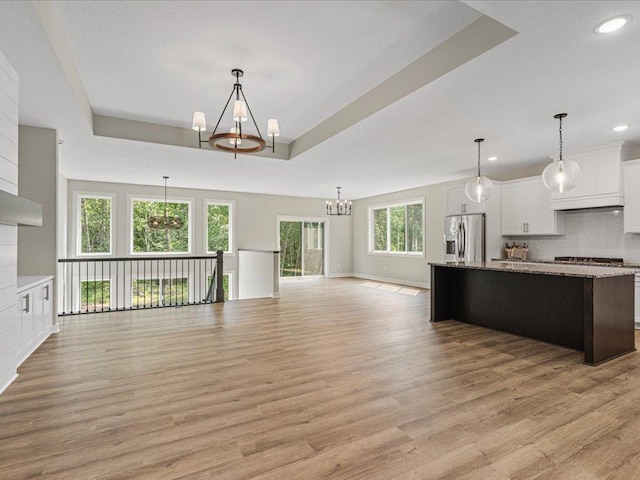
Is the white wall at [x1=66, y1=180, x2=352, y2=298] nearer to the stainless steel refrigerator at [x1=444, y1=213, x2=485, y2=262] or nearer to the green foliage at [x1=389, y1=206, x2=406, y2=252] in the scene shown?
the green foliage at [x1=389, y1=206, x2=406, y2=252]

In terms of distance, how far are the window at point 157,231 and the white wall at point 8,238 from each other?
6164mm

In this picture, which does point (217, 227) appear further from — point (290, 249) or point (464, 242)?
point (464, 242)

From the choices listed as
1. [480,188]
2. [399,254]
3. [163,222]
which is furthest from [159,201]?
[480,188]

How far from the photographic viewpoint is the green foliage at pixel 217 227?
9836mm

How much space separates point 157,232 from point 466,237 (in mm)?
7547

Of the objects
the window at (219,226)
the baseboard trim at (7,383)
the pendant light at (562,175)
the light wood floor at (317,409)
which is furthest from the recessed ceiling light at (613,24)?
the window at (219,226)

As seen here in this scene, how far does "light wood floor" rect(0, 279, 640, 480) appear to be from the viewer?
1.87 m

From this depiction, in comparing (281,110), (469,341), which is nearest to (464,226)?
(469,341)

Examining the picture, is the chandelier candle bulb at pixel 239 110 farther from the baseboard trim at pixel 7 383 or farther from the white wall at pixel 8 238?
the baseboard trim at pixel 7 383

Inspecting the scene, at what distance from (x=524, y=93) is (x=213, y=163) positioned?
4969mm

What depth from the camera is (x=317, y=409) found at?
8.16ft

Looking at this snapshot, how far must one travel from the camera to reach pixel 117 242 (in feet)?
28.4

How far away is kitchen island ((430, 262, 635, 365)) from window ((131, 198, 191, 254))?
22.8 ft

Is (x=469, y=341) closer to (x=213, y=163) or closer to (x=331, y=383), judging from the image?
(x=331, y=383)
